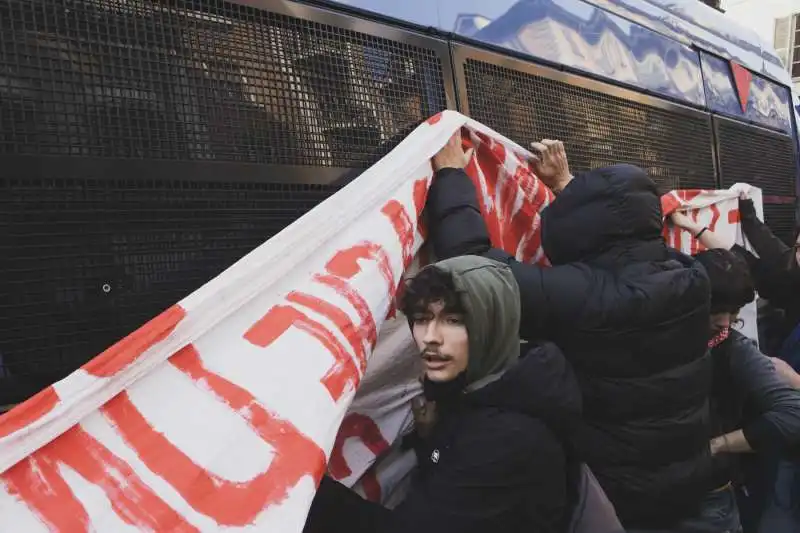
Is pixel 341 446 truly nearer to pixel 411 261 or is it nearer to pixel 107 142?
pixel 411 261

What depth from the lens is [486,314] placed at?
1488mm

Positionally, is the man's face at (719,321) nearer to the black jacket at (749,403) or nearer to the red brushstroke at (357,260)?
the black jacket at (749,403)

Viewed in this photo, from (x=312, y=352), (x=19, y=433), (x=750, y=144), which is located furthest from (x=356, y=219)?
(x=750, y=144)

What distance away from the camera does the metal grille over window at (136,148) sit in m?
1.29

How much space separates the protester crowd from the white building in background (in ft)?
48.6

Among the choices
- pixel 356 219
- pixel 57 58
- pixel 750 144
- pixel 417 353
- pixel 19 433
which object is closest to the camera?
pixel 19 433

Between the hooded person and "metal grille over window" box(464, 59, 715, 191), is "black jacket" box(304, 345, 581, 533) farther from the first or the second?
"metal grille over window" box(464, 59, 715, 191)

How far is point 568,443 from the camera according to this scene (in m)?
1.58

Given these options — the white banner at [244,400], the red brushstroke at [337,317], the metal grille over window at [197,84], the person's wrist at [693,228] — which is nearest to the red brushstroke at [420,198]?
the white banner at [244,400]

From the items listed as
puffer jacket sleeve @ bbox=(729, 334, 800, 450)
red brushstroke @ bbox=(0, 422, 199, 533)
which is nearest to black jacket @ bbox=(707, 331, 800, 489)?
puffer jacket sleeve @ bbox=(729, 334, 800, 450)

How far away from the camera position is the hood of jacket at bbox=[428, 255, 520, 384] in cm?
147

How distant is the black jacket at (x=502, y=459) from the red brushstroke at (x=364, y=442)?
0.20 meters

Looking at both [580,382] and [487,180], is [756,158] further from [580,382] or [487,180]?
[580,382]

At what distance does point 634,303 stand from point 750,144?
9.10 feet
